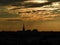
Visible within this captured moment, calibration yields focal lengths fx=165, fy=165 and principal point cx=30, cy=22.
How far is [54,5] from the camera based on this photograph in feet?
12.4

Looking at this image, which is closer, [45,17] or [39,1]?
[45,17]

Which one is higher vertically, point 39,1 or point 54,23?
point 39,1
